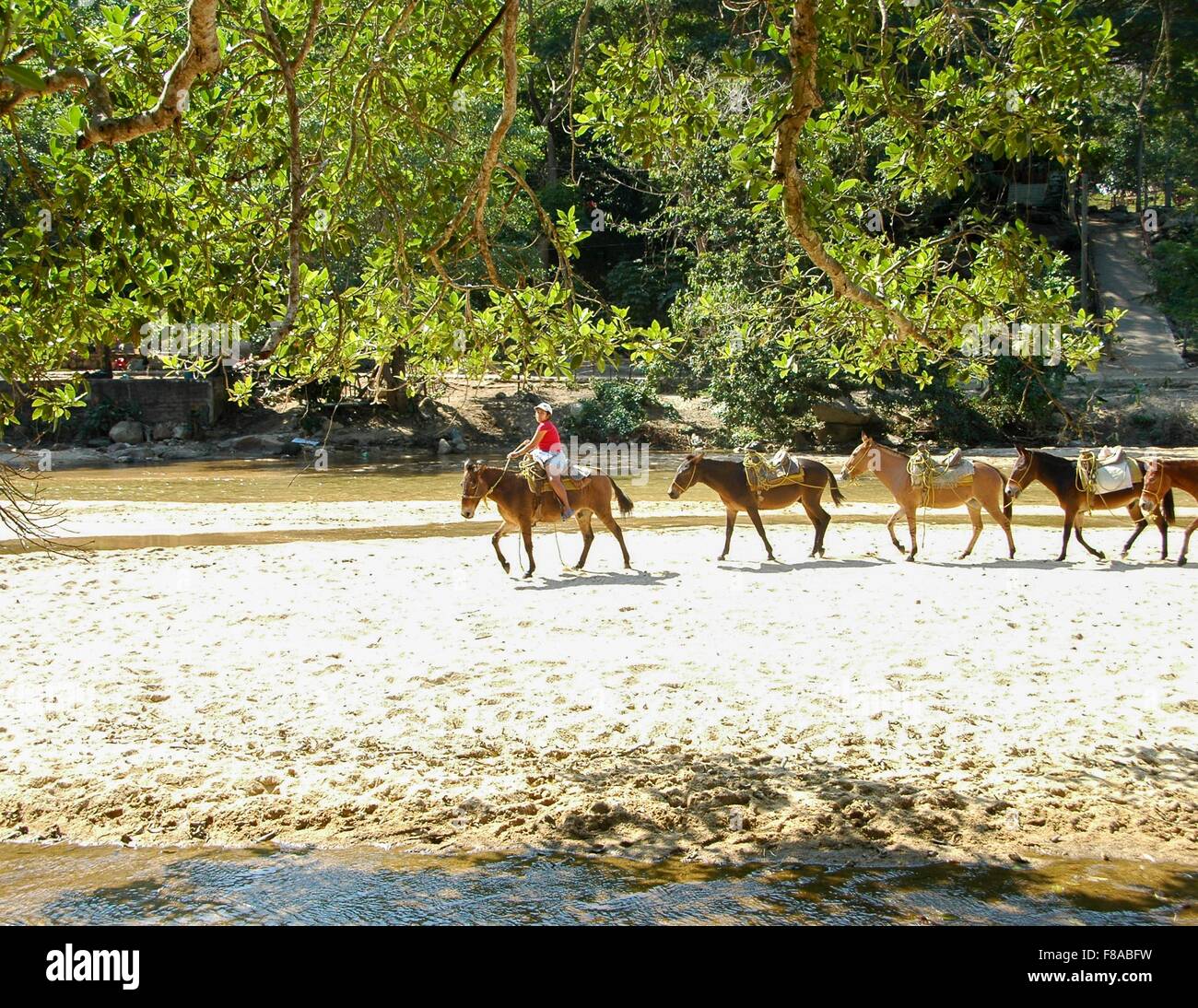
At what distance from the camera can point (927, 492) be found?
14688mm

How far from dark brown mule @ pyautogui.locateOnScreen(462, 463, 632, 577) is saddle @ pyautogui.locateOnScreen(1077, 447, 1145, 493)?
5919 mm

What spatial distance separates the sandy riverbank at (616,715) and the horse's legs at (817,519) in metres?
2.02

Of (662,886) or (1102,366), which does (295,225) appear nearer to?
(662,886)

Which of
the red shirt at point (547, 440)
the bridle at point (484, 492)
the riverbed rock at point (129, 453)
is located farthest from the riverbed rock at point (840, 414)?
the riverbed rock at point (129, 453)

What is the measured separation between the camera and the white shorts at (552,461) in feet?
45.1

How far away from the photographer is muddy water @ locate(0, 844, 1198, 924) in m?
5.66

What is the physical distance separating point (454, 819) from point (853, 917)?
2514 millimetres

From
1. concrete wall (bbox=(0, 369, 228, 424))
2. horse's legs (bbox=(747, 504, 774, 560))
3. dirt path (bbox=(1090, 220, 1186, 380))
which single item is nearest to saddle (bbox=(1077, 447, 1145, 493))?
horse's legs (bbox=(747, 504, 774, 560))

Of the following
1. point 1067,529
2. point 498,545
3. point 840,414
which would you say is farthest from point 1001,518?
point 840,414

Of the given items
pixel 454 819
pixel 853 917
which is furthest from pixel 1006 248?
pixel 454 819

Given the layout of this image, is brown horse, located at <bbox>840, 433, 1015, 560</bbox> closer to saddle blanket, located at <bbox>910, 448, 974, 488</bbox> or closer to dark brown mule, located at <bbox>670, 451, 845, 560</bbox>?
saddle blanket, located at <bbox>910, 448, 974, 488</bbox>

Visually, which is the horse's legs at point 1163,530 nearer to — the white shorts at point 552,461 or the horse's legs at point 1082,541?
the horse's legs at point 1082,541

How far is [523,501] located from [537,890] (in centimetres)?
804

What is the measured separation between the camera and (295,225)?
20.7 feet
